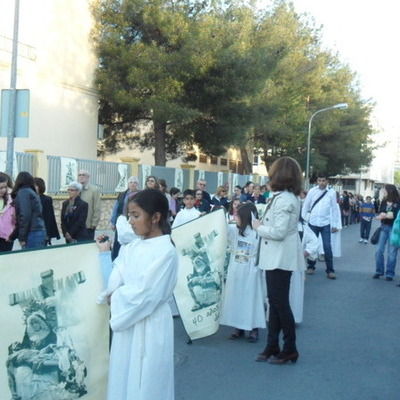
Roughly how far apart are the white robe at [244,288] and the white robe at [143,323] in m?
3.29

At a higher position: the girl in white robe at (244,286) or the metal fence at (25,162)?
the metal fence at (25,162)

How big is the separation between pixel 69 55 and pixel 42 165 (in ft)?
26.8

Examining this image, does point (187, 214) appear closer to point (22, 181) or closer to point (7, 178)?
point (22, 181)

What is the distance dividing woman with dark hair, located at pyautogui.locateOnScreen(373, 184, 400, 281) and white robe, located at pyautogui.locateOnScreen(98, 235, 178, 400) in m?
8.44

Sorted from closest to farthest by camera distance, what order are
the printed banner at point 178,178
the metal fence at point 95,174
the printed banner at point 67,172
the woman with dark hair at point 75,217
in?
the woman with dark hair at point 75,217
the metal fence at point 95,174
the printed banner at point 67,172
the printed banner at point 178,178

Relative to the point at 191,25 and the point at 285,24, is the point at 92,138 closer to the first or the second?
the point at 191,25

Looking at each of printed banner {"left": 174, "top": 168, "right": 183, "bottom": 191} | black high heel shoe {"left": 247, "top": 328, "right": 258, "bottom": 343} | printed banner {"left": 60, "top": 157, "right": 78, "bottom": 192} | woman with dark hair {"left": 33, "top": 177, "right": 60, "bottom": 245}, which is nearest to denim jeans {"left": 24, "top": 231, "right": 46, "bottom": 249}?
woman with dark hair {"left": 33, "top": 177, "right": 60, "bottom": 245}

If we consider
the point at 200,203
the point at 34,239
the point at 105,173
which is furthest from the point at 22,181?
the point at 105,173

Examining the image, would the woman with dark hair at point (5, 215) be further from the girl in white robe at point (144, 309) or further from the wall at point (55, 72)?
the wall at point (55, 72)

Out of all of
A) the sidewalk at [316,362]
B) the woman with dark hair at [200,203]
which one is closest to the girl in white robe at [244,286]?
the sidewalk at [316,362]

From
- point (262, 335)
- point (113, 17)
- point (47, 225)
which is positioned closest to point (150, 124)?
point (113, 17)

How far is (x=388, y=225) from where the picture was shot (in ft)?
37.3

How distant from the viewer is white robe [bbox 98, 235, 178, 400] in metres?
3.24

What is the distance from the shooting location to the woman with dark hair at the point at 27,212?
279 inches
